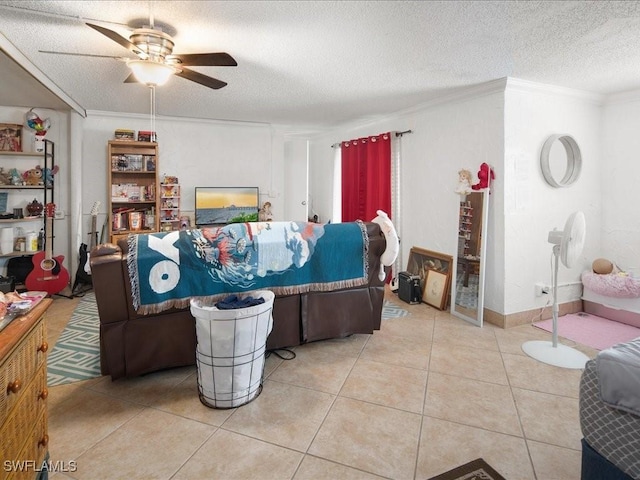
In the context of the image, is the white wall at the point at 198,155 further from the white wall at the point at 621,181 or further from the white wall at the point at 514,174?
the white wall at the point at 621,181

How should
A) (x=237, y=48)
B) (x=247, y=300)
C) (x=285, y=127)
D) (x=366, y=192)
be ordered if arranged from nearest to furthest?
(x=247, y=300) < (x=237, y=48) < (x=366, y=192) < (x=285, y=127)

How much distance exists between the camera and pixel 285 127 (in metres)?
5.64

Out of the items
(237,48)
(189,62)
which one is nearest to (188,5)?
(189,62)

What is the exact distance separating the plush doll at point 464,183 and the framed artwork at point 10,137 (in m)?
5.13

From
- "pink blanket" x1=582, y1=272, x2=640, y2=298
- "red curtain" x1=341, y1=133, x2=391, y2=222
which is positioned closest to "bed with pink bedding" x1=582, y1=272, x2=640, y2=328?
"pink blanket" x1=582, y1=272, x2=640, y2=298

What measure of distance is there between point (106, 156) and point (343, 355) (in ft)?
13.8

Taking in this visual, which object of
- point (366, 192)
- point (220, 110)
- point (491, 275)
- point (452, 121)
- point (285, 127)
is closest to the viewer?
point (491, 275)

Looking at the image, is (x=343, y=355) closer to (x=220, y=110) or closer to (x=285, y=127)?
(x=220, y=110)

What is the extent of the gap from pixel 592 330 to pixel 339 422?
282 cm

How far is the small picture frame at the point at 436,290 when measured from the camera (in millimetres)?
3779

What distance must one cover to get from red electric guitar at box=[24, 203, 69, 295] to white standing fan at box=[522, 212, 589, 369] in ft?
15.7

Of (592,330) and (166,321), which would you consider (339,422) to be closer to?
(166,321)

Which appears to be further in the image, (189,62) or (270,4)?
(189,62)

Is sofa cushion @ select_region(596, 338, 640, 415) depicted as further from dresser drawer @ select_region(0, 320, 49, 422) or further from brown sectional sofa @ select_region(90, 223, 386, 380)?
dresser drawer @ select_region(0, 320, 49, 422)
